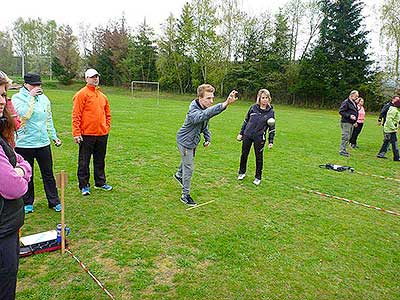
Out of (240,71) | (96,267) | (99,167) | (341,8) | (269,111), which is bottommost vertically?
(96,267)

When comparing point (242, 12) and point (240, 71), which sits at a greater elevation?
point (242, 12)

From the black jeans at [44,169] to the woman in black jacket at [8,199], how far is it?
103 inches

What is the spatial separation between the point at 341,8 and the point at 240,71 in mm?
12369

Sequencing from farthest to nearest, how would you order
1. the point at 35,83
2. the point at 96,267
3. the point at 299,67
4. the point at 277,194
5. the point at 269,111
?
the point at 299,67, the point at 269,111, the point at 277,194, the point at 35,83, the point at 96,267

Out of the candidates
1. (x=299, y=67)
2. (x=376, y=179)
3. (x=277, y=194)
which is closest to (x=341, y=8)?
(x=299, y=67)

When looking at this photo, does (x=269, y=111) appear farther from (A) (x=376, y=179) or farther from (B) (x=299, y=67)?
(B) (x=299, y=67)

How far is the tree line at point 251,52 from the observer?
33906 mm

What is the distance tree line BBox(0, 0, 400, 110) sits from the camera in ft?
111

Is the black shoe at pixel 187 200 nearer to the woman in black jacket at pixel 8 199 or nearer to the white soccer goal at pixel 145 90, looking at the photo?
the woman in black jacket at pixel 8 199

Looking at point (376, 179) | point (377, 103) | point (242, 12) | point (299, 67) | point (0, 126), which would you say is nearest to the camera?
point (0, 126)

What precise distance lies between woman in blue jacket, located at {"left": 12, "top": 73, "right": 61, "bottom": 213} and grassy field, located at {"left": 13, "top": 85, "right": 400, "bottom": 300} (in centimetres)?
39

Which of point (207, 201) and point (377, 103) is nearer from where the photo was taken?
point (207, 201)

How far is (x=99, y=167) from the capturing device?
5621 millimetres

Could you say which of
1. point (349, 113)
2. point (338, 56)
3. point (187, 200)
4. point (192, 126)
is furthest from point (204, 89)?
point (338, 56)
